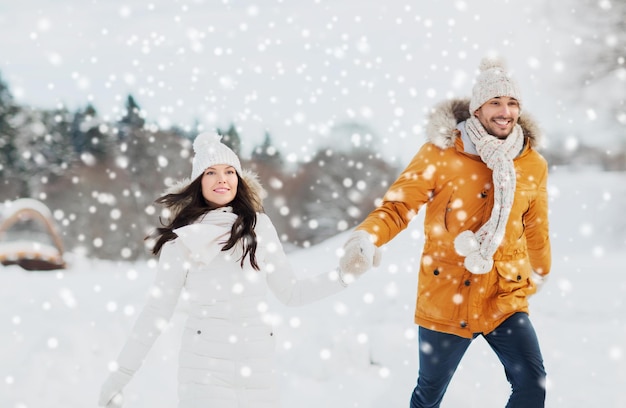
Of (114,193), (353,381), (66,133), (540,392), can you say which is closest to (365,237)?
(540,392)

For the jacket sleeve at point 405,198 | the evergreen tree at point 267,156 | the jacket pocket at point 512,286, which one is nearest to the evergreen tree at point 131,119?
the evergreen tree at point 267,156

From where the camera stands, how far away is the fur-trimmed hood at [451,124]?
11.1 ft

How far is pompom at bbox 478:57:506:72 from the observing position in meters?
3.70

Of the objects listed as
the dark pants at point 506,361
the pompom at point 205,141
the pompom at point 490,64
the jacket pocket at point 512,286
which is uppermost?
the pompom at point 490,64

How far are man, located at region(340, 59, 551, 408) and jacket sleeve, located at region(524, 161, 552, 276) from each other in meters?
0.02

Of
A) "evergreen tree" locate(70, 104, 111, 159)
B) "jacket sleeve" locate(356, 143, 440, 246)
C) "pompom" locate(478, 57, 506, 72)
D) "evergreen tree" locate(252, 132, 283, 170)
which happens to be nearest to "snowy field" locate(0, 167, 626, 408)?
"jacket sleeve" locate(356, 143, 440, 246)

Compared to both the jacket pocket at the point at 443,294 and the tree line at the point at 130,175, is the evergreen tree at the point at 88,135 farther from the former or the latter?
the jacket pocket at the point at 443,294

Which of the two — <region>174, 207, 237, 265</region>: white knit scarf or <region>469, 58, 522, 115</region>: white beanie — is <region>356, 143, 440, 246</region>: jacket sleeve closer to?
<region>469, 58, 522, 115</region>: white beanie

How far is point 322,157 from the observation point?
17.3 meters

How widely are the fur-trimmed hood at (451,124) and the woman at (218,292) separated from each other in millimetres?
1044

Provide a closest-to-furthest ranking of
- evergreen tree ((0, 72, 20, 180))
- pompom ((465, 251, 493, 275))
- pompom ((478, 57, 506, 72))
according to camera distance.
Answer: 1. pompom ((465, 251, 493, 275))
2. pompom ((478, 57, 506, 72))
3. evergreen tree ((0, 72, 20, 180))

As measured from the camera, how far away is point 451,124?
3.43 m

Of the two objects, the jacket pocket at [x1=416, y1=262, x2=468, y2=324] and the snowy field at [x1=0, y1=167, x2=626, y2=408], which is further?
the snowy field at [x1=0, y1=167, x2=626, y2=408]

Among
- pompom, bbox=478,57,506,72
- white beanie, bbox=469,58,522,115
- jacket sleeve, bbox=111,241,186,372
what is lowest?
jacket sleeve, bbox=111,241,186,372
